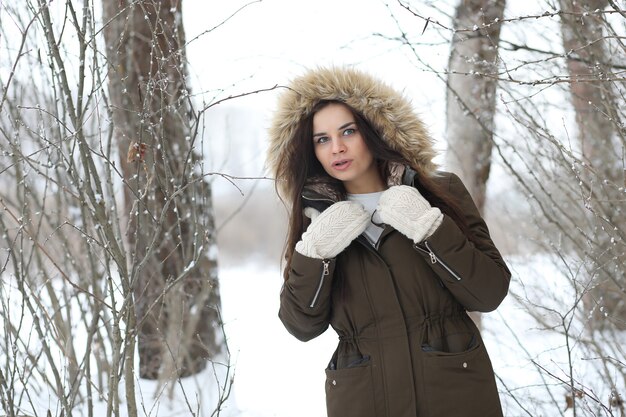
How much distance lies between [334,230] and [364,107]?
46 centimetres

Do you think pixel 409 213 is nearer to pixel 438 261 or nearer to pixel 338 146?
pixel 438 261

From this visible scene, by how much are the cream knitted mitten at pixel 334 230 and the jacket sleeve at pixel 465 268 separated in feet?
0.71

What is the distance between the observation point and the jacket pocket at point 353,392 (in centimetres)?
224

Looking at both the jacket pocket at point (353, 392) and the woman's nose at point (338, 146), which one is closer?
the jacket pocket at point (353, 392)

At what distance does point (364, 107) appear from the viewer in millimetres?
2428

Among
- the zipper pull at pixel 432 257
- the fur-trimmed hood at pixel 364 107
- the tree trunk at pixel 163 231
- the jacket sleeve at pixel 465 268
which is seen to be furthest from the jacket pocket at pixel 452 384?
the tree trunk at pixel 163 231

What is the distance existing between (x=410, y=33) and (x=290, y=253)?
204 centimetres

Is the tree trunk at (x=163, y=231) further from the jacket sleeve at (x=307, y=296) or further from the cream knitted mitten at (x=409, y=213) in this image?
the cream knitted mitten at (x=409, y=213)

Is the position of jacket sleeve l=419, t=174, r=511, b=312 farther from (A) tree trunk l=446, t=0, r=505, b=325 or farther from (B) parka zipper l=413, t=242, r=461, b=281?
(A) tree trunk l=446, t=0, r=505, b=325

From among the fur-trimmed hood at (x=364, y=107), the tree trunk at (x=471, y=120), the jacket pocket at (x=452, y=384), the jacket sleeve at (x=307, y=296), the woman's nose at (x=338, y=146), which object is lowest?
the jacket pocket at (x=452, y=384)

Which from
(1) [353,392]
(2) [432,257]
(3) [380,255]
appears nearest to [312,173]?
(3) [380,255]

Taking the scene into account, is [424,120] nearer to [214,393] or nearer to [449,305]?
[449,305]

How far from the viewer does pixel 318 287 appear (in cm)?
227

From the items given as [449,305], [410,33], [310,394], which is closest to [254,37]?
[410,33]
